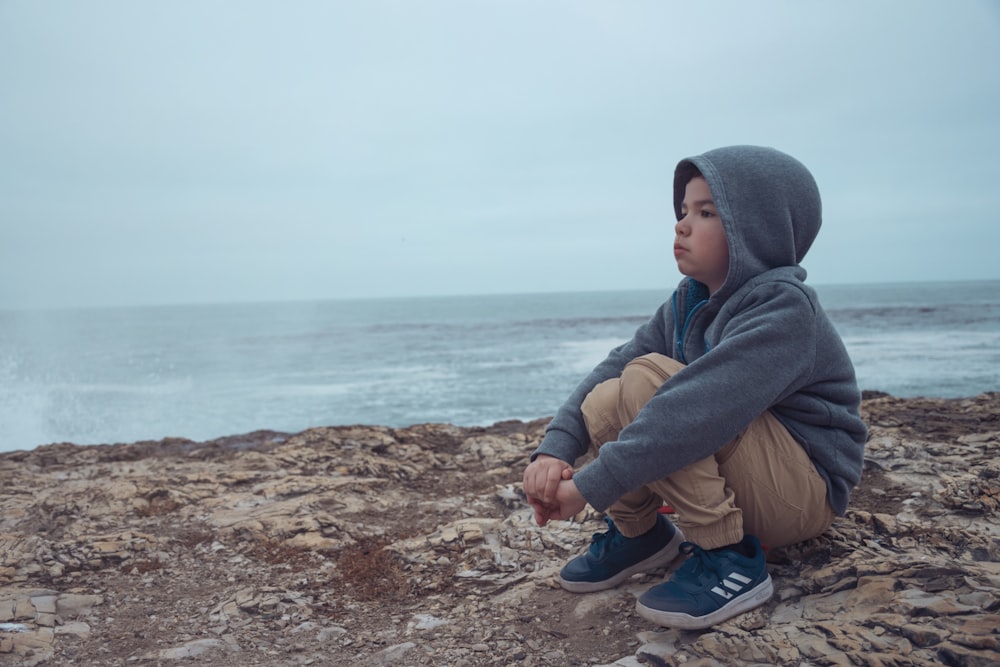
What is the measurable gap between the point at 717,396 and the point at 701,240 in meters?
0.50

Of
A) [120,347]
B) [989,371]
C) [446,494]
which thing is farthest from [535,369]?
[120,347]

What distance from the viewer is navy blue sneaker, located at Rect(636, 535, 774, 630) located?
1.83 m

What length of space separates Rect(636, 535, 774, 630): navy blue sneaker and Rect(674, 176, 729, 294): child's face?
773 millimetres

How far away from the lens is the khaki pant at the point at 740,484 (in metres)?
1.82

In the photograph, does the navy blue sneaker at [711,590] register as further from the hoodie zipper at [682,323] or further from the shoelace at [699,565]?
the hoodie zipper at [682,323]

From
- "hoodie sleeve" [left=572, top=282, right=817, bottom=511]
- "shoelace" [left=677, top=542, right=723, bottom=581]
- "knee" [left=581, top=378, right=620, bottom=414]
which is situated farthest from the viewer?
"knee" [left=581, top=378, right=620, bottom=414]

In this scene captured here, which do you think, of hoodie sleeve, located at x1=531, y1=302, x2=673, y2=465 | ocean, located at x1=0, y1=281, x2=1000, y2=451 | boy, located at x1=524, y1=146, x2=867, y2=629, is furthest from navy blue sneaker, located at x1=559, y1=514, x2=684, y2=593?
ocean, located at x1=0, y1=281, x2=1000, y2=451

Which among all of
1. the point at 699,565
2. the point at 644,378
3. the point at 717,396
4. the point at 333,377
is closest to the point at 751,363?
the point at 717,396

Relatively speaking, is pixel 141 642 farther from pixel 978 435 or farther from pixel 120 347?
pixel 120 347

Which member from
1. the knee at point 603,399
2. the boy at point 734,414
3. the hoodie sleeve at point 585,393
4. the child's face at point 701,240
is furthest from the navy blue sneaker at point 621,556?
the child's face at point 701,240

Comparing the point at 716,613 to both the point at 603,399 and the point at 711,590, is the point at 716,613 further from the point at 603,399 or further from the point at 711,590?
the point at 603,399

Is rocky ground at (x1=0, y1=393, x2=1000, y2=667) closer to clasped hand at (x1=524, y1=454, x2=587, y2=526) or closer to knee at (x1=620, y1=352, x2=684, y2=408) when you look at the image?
clasped hand at (x1=524, y1=454, x2=587, y2=526)

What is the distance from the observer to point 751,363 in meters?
1.74

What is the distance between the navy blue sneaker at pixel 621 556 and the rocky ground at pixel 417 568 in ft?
0.17
